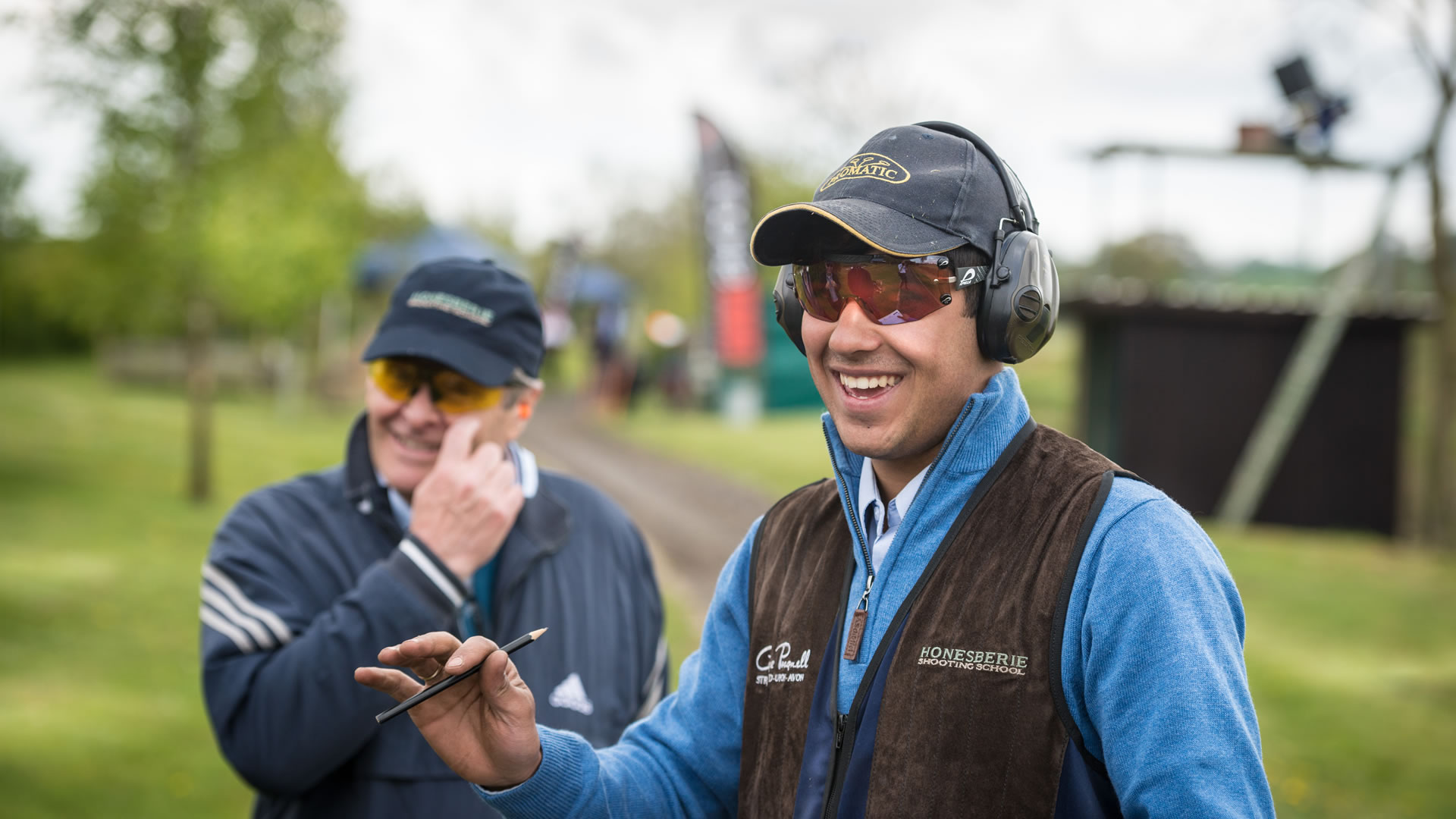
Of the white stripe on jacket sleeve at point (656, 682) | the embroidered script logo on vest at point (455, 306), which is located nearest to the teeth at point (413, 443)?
the embroidered script logo on vest at point (455, 306)

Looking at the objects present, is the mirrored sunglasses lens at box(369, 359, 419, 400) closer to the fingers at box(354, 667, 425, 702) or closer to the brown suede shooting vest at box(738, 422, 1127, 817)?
the fingers at box(354, 667, 425, 702)

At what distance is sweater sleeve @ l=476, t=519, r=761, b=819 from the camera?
1941 millimetres

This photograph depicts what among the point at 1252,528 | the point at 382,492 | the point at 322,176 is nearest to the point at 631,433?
the point at 322,176

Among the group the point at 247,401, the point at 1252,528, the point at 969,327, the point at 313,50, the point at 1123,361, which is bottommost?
the point at 247,401

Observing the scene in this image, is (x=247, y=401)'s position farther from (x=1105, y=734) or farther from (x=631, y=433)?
(x=1105, y=734)

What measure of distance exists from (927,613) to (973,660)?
0.34ft

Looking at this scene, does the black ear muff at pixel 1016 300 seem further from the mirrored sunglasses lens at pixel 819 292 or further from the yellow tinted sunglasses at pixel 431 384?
the yellow tinted sunglasses at pixel 431 384

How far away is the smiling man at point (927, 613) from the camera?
1529 mm

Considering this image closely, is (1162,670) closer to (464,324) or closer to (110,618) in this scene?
(464,324)

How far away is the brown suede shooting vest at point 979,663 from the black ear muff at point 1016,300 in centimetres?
14

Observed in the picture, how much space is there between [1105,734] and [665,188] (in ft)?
162

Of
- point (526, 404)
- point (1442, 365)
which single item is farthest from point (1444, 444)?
point (526, 404)

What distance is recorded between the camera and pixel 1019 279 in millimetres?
1806

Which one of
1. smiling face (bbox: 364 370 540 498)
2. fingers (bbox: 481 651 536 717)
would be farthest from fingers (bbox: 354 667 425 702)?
smiling face (bbox: 364 370 540 498)
